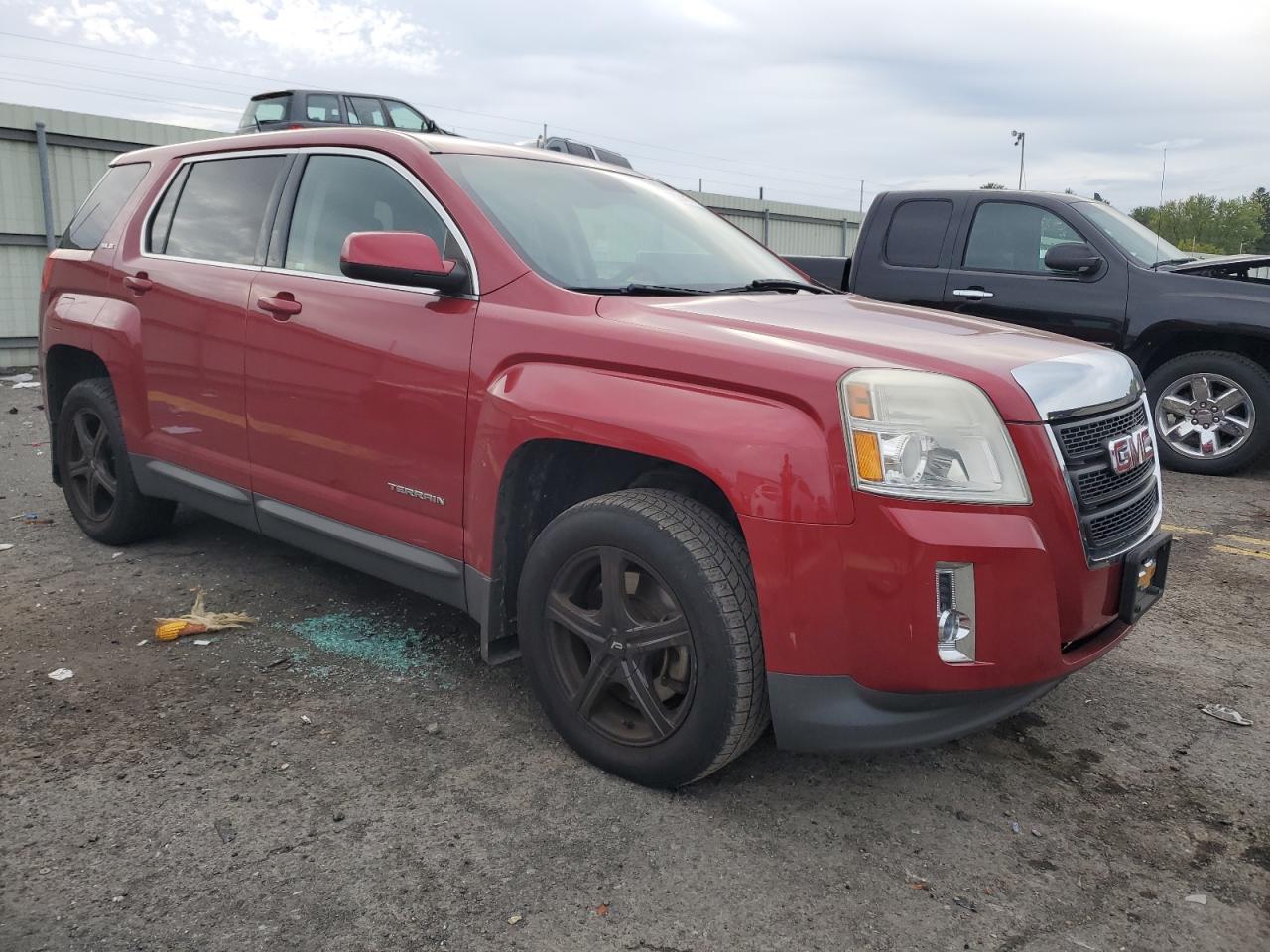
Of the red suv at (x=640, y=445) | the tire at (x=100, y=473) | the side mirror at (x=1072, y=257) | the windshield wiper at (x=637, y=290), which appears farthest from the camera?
the side mirror at (x=1072, y=257)

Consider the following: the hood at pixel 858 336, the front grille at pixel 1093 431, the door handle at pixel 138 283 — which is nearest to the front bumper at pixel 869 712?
the front grille at pixel 1093 431

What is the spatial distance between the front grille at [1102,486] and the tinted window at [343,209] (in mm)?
1973

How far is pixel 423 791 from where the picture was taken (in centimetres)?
272

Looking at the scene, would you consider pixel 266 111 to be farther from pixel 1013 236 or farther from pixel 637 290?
pixel 637 290

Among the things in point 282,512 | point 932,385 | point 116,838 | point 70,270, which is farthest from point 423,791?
point 70,270

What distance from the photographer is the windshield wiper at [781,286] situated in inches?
138

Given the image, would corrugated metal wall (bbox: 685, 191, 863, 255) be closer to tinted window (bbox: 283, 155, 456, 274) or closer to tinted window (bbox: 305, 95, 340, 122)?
tinted window (bbox: 305, 95, 340, 122)

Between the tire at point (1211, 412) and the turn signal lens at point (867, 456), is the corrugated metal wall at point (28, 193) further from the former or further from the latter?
the turn signal lens at point (867, 456)

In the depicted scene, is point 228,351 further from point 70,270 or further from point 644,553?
point 644,553

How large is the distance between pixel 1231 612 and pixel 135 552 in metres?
4.90

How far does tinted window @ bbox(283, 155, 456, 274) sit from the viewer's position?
3334 mm

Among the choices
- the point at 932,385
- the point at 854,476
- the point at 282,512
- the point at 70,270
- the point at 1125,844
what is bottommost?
the point at 1125,844

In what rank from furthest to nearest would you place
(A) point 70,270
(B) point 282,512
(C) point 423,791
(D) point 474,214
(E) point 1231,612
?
(A) point 70,270, (E) point 1231,612, (B) point 282,512, (D) point 474,214, (C) point 423,791

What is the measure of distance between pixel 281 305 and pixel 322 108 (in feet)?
33.6
